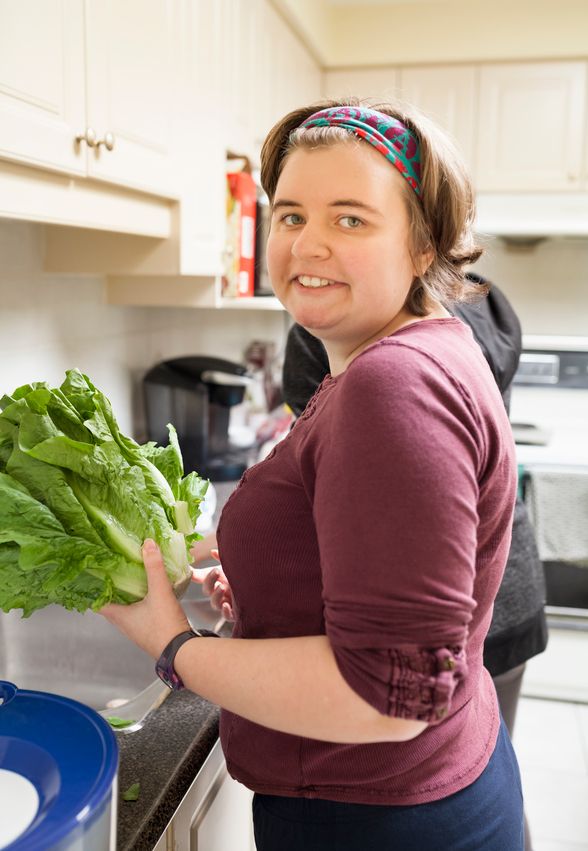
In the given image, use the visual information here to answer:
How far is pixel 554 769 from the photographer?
266 cm

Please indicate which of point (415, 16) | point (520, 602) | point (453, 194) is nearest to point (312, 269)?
point (453, 194)

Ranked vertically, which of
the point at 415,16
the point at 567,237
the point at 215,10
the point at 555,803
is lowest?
the point at 555,803

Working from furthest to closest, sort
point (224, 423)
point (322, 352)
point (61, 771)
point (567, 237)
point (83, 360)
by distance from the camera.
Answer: point (567, 237) < point (224, 423) < point (83, 360) < point (322, 352) < point (61, 771)

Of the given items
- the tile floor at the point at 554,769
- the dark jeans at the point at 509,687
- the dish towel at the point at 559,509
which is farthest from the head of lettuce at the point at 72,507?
the dish towel at the point at 559,509

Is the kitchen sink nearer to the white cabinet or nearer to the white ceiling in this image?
the white cabinet

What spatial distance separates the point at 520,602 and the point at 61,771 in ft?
4.14

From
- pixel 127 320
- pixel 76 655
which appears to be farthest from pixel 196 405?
pixel 76 655

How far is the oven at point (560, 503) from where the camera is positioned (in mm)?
2949

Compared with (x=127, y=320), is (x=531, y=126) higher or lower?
higher

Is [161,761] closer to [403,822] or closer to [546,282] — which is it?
[403,822]

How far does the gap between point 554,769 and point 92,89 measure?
96.3 inches

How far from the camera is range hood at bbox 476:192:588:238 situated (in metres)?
3.22

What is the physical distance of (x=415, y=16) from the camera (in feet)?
10.3

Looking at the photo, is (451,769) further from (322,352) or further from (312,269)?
(322,352)
